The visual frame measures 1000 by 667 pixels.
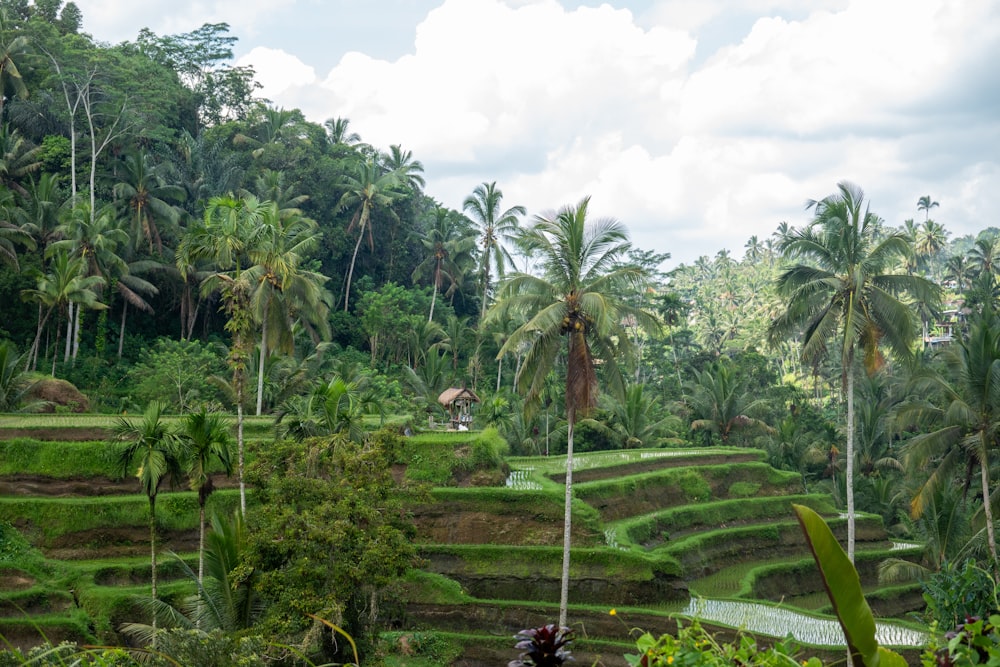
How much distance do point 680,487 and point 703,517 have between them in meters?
1.52

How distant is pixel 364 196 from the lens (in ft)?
139

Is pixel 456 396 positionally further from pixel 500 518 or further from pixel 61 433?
pixel 61 433

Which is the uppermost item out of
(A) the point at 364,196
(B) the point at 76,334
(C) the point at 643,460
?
(A) the point at 364,196

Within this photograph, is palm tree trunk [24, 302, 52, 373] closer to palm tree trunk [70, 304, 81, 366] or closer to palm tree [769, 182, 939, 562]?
palm tree trunk [70, 304, 81, 366]

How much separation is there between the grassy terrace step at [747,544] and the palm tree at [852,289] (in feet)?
15.7

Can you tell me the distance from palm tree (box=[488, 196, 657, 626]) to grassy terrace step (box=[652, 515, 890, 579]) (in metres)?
6.49

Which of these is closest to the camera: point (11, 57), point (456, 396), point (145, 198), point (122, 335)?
point (456, 396)

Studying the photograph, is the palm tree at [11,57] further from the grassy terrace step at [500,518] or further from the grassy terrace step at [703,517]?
the grassy terrace step at [703,517]

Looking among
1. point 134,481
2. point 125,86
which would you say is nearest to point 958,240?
point 125,86

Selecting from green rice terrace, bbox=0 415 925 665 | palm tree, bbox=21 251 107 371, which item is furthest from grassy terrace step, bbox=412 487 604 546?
palm tree, bbox=21 251 107 371

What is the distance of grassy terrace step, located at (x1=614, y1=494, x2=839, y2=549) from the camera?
79.9ft

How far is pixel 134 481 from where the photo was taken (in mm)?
20953

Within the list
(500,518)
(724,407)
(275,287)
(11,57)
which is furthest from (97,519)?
(724,407)

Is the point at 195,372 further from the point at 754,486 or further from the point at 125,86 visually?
the point at 754,486
